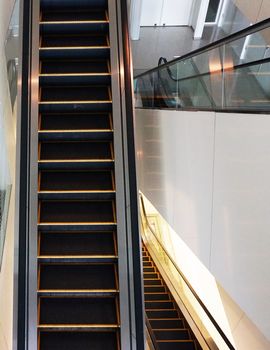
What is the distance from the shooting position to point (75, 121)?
495 cm

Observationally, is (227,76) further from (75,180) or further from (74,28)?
(74,28)

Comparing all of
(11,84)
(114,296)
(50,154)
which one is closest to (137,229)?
(114,296)

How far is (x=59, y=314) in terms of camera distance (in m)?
3.97

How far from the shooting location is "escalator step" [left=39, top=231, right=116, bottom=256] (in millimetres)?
4207

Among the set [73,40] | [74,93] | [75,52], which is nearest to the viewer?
[74,93]

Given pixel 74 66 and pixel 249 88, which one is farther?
pixel 74 66

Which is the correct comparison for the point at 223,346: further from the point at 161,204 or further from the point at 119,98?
the point at 119,98

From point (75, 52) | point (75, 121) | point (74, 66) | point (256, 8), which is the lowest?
point (75, 121)

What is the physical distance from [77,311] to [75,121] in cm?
232

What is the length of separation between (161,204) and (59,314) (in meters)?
3.55

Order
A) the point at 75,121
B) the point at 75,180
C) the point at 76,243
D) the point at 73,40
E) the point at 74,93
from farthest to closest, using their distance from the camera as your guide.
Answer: the point at 73,40 < the point at 74,93 < the point at 75,121 < the point at 75,180 < the point at 76,243

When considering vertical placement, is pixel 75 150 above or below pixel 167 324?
above

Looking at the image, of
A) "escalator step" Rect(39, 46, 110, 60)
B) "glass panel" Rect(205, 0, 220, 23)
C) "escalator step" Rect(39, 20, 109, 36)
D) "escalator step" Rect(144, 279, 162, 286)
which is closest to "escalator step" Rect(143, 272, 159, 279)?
"escalator step" Rect(144, 279, 162, 286)

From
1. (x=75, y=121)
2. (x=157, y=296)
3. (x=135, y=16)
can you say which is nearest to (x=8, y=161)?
(x=75, y=121)
